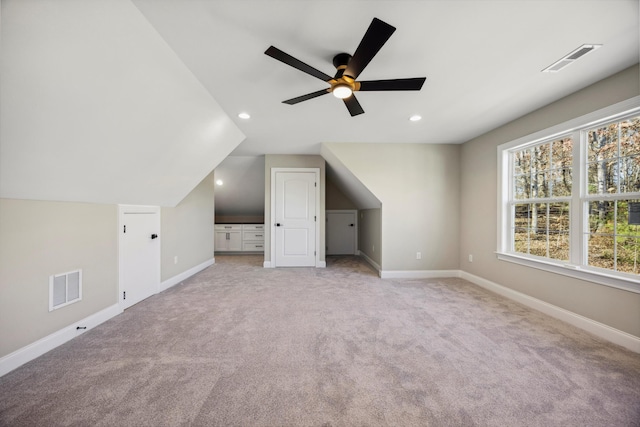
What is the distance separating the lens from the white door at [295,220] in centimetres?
490

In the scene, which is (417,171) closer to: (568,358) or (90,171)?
(568,358)

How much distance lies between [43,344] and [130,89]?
6.66 feet

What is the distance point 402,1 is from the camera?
4.56ft

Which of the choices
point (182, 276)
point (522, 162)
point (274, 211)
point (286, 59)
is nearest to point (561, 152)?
point (522, 162)

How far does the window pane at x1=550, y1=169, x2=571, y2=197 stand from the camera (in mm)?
2590

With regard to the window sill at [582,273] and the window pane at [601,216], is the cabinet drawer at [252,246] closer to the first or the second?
the window sill at [582,273]

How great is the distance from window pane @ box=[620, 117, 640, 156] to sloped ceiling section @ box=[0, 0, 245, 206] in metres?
3.80

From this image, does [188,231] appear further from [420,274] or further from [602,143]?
[602,143]

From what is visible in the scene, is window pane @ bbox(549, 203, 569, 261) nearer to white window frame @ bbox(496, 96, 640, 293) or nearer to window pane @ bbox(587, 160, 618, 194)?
white window frame @ bbox(496, 96, 640, 293)

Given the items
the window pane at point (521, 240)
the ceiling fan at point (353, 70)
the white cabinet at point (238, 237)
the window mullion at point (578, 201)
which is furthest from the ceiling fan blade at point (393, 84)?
the white cabinet at point (238, 237)

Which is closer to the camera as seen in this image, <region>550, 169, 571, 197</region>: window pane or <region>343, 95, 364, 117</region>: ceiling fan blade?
<region>343, 95, 364, 117</region>: ceiling fan blade

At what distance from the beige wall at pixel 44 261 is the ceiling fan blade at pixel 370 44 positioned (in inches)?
99.0

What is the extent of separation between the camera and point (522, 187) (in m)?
3.17

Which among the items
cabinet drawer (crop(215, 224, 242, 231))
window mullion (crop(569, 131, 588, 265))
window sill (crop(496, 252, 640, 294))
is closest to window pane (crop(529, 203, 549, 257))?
window sill (crop(496, 252, 640, 294))
